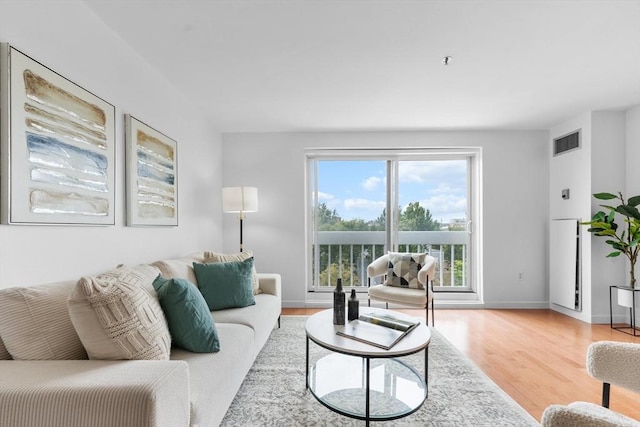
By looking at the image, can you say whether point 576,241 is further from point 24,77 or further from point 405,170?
point 24,77

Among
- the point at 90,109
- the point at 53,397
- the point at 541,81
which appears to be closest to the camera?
the point at 53,397

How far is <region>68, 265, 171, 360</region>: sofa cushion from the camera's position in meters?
1.20

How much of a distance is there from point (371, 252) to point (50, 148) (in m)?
3.74

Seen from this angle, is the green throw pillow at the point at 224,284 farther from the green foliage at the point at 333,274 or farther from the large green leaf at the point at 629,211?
the large green leaf at the point at 629,211

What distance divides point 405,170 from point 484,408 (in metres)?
3.14

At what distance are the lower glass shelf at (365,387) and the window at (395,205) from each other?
2105 millimetres

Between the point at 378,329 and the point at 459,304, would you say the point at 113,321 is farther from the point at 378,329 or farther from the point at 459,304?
the point at 459,304

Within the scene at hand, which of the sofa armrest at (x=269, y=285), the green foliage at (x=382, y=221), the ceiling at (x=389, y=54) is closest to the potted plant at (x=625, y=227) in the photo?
the ceiling at (x=389, y=54)

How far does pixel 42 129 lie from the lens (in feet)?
4.89

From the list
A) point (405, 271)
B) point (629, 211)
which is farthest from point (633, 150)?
point (405, 271)

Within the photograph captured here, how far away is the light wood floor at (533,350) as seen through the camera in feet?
6.83

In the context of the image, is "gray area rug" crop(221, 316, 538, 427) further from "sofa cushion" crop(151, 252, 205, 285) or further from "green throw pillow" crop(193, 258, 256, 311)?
"sofa cushion" crop(151, 252, 205, 285)

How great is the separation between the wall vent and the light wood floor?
2.10 meters

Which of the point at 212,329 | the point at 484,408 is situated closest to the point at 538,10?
the point at 484,408
